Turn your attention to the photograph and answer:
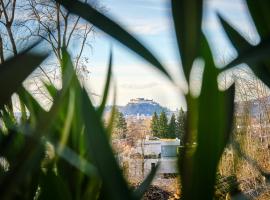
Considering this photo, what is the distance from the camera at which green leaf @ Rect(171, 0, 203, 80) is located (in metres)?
0.20

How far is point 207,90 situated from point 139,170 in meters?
4.24

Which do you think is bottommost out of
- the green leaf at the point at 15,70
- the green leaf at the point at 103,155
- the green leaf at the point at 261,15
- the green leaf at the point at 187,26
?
the green leaf at the point at 103,155

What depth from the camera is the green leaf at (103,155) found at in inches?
7.7

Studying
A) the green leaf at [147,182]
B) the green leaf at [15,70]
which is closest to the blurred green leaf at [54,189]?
the green leaf at [147,182]

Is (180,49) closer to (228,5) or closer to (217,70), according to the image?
(217,70)

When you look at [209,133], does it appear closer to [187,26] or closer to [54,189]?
[187,26]

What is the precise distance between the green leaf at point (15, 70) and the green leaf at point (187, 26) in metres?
0.07

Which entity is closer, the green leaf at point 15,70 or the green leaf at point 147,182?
the green leaf at point 15,70

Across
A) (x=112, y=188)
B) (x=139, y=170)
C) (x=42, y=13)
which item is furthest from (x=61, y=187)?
(x=42, y=13)

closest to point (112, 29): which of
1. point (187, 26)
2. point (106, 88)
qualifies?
point (187, 26)

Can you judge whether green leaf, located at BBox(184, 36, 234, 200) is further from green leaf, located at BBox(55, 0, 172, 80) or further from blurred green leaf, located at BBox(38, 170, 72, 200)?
blurred green leaf, located at BBox(38, 170, 72, 200)

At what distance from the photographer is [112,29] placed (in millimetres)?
208

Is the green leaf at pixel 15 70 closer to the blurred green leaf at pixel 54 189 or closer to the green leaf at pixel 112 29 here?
the green leaf at pixel 112 29

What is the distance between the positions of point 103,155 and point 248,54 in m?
0.08
